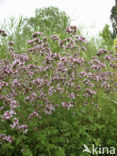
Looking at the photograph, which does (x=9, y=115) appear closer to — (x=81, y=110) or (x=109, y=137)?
(x=81, y=110)

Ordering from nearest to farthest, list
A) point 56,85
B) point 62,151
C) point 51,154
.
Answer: point 62,151 < point 51,154 < point 56,85

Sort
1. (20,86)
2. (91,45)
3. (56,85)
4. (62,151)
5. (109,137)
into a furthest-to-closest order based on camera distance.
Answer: (91,45)
(56,85)
(20,86)
(109,137)
(62,151)

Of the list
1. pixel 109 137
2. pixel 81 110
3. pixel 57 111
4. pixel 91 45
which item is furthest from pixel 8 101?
pixel 91 45

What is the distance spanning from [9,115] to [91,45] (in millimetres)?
9259

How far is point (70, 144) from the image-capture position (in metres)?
3.56

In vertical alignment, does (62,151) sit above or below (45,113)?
below

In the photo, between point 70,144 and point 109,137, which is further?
point 109,137

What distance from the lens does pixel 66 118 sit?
13.3ft

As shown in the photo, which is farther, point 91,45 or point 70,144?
point 91,45

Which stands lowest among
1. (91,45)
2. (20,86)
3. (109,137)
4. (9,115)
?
(109,137)

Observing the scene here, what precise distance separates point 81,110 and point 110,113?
2.20 ft

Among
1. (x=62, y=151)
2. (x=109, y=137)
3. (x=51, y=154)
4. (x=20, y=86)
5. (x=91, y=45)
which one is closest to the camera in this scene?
(x=62, y=151)

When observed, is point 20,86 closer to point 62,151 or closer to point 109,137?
point 62,151

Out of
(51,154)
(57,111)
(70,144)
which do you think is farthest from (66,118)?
(51,154)
